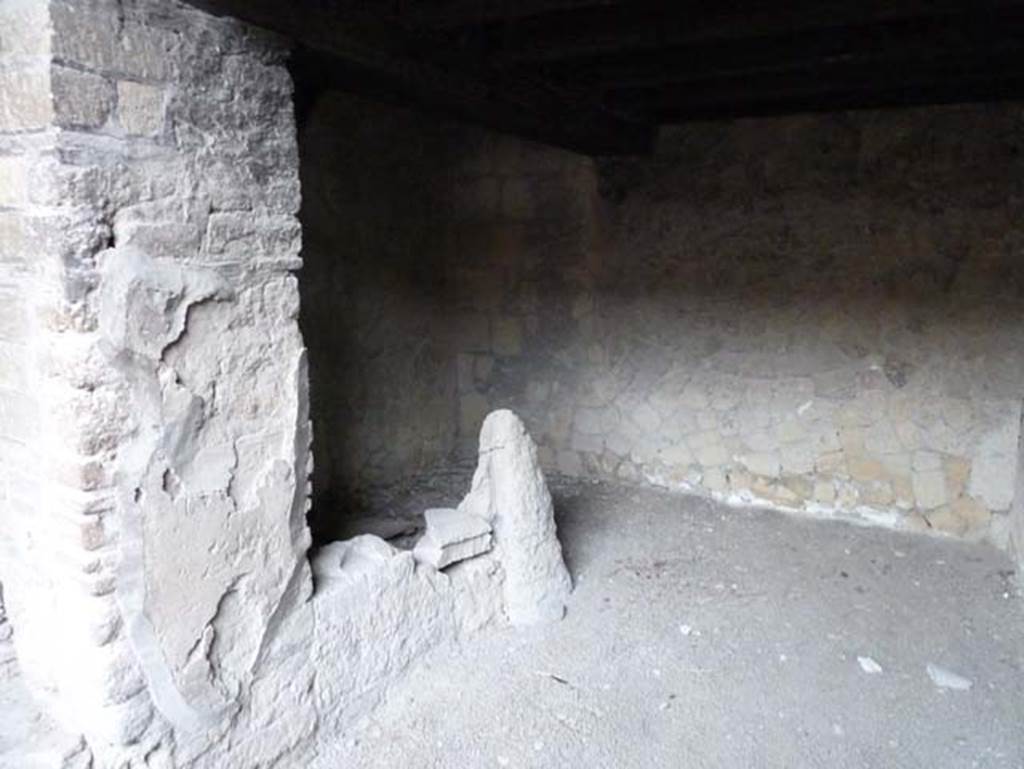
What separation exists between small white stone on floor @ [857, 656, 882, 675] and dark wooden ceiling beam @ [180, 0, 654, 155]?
223cm

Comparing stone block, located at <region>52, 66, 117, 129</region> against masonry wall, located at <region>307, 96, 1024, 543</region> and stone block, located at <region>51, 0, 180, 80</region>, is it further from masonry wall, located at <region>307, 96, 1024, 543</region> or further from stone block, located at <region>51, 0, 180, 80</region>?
masonry wall, located at <region>307, 96, 1024, 543</region>

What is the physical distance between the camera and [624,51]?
112 inches

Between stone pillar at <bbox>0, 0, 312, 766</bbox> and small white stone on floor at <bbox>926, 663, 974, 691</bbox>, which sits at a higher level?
stone pillar at <bbox>0, 0, 312, 766</bbox>

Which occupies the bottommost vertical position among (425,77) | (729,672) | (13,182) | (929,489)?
(729,672)

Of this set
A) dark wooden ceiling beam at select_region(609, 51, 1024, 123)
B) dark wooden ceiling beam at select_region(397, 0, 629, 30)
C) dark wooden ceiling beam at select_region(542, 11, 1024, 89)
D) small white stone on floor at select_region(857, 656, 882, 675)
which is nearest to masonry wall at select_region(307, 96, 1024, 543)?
dark wooden ceiling beam at select_region(609, 51, 1024, 123)

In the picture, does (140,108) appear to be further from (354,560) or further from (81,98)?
(354,560)

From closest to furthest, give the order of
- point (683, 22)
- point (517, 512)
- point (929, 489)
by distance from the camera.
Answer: point (683, 22) < point (517, 512) < point (929, 489)

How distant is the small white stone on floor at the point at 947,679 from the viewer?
2.70 m

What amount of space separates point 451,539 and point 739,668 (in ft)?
3.41

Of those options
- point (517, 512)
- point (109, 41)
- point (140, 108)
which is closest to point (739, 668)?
point (517, 512)

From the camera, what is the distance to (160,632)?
6.47 feet

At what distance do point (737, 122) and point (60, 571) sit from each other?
11.2ft

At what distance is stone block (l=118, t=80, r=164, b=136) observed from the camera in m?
1.84

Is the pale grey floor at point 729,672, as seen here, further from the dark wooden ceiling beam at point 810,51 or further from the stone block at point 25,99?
the dark wooden ceiling beam at point 810,51
